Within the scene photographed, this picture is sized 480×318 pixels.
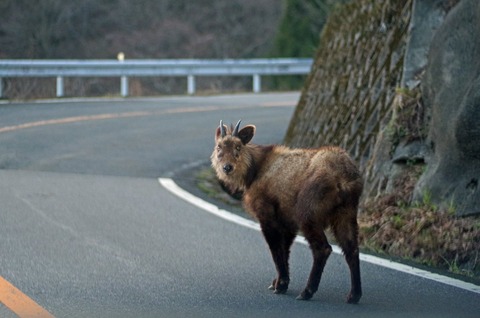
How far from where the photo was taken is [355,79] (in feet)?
48.2

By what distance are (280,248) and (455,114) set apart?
9.18 ft

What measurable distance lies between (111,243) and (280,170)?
253 cm

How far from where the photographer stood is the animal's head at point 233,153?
8781 millimetres

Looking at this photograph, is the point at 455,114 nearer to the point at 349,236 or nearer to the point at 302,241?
the point at 302,241

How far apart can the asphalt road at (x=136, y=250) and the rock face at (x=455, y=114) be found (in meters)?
1.34

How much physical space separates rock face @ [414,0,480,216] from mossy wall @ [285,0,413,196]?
1.38 metres

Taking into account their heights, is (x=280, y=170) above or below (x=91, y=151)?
above

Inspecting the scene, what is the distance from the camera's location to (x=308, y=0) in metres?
36.6

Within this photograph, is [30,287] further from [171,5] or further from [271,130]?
[171,5]

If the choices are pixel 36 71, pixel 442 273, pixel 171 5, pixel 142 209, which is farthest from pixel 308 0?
pixel 442 273

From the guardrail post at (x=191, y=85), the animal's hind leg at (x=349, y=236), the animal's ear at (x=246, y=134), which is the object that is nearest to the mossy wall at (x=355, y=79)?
the animal's ear at (x=246, y=134)

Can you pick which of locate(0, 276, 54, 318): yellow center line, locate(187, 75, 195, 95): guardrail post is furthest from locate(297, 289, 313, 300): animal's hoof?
locate(187, 75, 195, 95): guardrail post

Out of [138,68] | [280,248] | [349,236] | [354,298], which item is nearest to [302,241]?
[280,248]

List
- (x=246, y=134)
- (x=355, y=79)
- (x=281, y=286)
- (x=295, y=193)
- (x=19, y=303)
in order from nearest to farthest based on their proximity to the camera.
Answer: (x=19, y=303) → (x=295, y=193) → (x=281, y=286) → (x=246, y=134) → (x=355, y=79)
